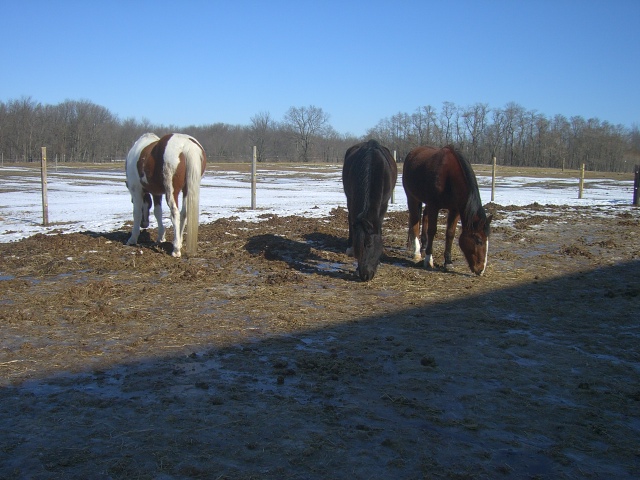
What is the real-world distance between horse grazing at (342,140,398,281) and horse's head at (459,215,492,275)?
1.28 meters

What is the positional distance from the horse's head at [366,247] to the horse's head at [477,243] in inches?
54.2

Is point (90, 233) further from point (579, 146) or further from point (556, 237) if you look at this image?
point (579, 146)

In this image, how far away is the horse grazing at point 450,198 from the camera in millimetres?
7449

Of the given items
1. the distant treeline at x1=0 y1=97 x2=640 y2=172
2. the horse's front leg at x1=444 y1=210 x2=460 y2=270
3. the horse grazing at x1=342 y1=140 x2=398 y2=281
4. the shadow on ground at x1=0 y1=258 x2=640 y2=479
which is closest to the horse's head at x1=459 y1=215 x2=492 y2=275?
the horse's front leg at x1=444 y1=210 x2=460 y2=270

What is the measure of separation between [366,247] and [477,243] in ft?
5.59

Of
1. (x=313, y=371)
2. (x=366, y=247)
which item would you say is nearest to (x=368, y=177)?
(x=366, y=247)

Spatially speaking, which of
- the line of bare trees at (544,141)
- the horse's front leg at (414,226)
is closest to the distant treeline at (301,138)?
the line of bare trees at (544,141)

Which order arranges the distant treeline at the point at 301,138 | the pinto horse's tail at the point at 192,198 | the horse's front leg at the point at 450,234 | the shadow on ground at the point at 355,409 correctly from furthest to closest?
the distant treeline at the point at 301,138, the pinto horse's tail at the point at 192,198, the horse's front leg at the point at 450,234, the shadow on ground at the point at 355,409

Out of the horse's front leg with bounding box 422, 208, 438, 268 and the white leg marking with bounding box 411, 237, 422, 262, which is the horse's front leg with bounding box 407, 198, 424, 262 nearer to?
the white leg marking with bounding box 411, 237, 422, 262

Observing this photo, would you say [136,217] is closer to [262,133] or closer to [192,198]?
[192,198]

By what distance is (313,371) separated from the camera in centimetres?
405

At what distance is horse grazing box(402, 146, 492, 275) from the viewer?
293 inches

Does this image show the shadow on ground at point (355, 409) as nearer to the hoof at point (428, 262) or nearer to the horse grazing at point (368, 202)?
the horse grazing at point (368, 202)

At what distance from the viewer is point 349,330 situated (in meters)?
5.12
